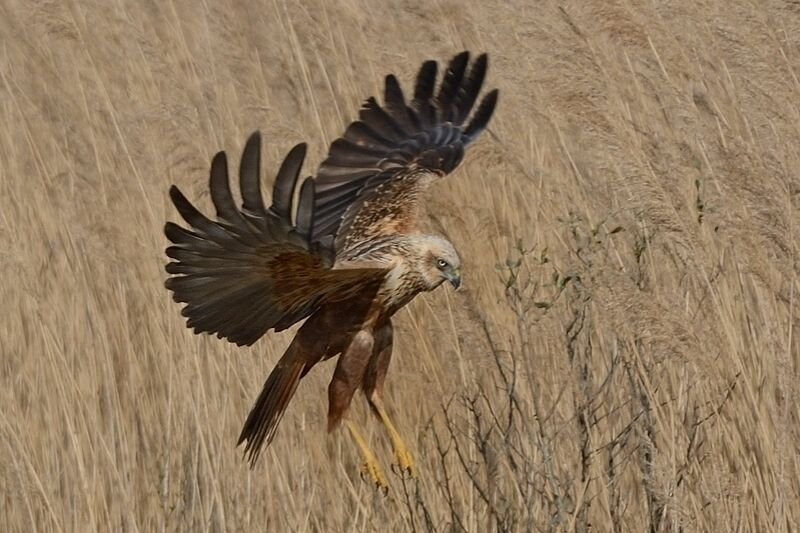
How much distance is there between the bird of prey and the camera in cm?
304

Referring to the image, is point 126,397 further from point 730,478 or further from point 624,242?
point 730,478

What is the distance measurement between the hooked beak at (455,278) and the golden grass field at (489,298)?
10cm

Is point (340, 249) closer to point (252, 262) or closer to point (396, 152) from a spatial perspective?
point (396, 152)

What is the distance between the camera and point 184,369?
3834 mm

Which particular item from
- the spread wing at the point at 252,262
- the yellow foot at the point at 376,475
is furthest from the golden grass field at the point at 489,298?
the spread wing at the point at 252,262

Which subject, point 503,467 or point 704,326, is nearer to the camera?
point 704,326

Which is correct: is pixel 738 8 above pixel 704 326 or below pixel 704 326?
above

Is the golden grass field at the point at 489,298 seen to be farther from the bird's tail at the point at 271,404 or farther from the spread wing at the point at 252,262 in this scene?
the spread wing at the point at 252,262

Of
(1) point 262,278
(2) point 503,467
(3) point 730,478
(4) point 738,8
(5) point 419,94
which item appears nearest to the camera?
(3) point 730,478

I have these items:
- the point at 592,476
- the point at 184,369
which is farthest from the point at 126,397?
the point at 592,476

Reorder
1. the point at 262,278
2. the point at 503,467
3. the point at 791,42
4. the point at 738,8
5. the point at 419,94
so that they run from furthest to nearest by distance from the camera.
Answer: the point at 419,94, the point at 791,42, the point at 738,8, the point at 503,467, the point at 262,278

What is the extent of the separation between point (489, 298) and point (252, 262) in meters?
1.11

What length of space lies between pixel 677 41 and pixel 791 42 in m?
0.40

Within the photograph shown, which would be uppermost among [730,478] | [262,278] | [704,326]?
[262,278]
